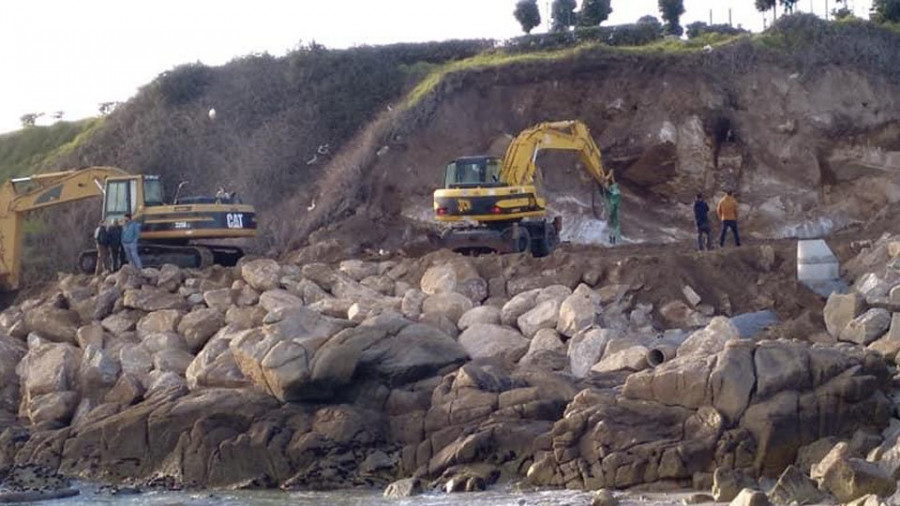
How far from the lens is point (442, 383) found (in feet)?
65.5

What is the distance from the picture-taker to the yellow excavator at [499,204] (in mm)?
27688

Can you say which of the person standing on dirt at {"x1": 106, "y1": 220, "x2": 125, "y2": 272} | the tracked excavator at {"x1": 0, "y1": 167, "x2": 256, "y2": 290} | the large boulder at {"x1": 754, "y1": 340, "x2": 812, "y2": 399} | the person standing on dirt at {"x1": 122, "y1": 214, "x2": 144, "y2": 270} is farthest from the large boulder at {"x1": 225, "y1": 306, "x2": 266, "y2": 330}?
the large boulder at {"x1": 754, "y1": 340, "x2": 812, "y2": 399}

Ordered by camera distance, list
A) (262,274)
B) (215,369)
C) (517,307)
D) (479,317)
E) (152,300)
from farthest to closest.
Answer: (152,300)
(262,274)
(517,307)
(479,317)
(215,369)

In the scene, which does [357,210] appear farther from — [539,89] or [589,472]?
[589,472]

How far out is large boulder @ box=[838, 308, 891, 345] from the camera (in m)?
20.9

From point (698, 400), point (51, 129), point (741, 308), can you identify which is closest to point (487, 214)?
point (741, 308)

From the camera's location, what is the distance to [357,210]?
3359cm

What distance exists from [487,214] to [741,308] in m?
5.34

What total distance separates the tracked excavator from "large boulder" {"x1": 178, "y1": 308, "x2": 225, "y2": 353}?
4951 mm

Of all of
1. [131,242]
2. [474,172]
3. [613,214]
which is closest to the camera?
[474,172]

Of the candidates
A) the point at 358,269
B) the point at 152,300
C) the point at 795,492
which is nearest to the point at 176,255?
the point at 152,300

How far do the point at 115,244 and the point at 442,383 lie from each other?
1108 cm

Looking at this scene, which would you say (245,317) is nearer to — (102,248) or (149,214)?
(149,214)

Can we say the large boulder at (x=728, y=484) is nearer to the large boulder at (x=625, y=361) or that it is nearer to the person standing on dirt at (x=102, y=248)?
the large boulder at (x=625, y=361)
